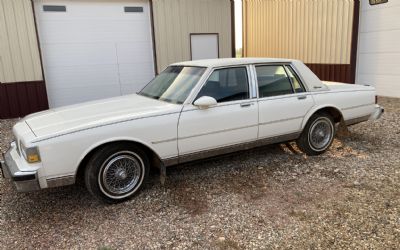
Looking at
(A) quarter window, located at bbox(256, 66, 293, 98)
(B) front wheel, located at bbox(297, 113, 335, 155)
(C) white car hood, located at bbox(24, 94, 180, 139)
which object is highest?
(A) quarter window, located at bbox(256, 66, 293, 98)

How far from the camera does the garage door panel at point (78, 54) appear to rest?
9250 mm

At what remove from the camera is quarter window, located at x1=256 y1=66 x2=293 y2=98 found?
15.6 feet

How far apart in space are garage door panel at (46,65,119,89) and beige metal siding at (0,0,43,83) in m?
0.43

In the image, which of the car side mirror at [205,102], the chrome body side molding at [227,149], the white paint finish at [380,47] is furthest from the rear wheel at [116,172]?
the white paint finish at [380,47]

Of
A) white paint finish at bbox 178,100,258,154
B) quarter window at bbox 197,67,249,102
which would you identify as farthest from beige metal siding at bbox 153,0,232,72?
white paint finish at bbox 178,100,258,154

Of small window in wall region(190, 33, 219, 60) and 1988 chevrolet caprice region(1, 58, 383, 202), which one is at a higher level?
small window in wall region(190, 33, 219, 60)

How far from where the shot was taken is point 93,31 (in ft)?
31.3

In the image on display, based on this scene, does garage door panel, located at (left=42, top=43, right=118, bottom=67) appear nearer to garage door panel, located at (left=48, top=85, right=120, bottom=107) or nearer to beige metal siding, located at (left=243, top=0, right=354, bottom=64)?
garage door panel, located at (left=48, top=85, right=120, bottom=107)

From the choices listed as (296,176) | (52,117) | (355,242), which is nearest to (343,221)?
(355,242)

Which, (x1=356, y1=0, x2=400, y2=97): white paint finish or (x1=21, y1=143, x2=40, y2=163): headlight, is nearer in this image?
(x1=21, y1=143, x2=40, y2=163): headlight

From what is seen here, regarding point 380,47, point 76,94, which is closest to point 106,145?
point 76,94

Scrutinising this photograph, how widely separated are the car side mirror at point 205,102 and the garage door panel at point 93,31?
6559 millimetres

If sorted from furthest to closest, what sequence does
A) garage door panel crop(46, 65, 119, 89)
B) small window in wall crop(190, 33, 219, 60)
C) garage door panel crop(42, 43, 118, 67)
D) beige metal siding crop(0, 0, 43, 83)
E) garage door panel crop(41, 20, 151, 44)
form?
small window in wall crop(190, 33, 219, 60) < garage door panel crop(46, 65, 119, 89) < garage door panel crop(42, 43, 118, 67) < garage door panel crop(41, 20, 151, 44) < beige metal siding crop(0, 0, 43, 83)

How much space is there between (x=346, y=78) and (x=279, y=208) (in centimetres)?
858
